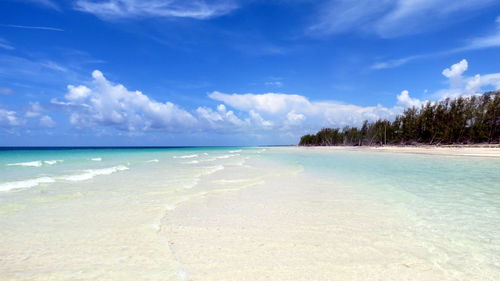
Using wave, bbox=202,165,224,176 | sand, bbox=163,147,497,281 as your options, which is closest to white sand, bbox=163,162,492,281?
sand, bbox=163,147,497,281

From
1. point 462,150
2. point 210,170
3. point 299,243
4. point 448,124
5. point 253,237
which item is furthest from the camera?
point 448,124

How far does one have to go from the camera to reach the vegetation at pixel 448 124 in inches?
2618

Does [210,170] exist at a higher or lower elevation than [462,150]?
lower

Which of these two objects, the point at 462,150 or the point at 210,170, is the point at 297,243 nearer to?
the point at 210,170

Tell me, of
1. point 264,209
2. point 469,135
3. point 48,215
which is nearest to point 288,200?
point 264,209

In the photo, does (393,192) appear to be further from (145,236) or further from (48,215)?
(48,215)

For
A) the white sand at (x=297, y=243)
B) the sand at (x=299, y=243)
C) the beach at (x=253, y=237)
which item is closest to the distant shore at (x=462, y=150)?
the beach at (x=253, y=237)

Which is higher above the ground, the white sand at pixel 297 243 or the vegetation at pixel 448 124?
the vegetation at pixel 448 124

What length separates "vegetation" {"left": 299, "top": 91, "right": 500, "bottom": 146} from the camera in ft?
218

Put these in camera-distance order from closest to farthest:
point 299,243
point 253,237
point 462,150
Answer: point 299,243 → point 253,237 → point 462,150

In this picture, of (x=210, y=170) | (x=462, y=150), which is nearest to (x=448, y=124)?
(x=462, y=150)

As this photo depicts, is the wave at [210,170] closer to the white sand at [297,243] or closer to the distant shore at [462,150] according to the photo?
the white sand at [297,243]

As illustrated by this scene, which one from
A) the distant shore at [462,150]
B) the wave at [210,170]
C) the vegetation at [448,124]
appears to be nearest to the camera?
the wave at [210,170]

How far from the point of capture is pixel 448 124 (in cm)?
7356
